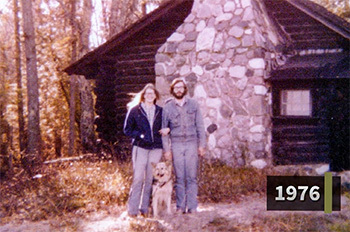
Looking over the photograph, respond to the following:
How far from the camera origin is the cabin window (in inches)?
368

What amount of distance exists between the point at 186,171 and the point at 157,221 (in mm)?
919

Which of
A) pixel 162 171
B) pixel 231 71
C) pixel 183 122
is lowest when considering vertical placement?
pixel 162 171

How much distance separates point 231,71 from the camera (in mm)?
9406

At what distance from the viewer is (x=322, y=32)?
9539 mm

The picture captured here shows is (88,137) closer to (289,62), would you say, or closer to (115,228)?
(289,62)

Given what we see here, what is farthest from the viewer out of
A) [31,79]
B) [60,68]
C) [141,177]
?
[60,68]

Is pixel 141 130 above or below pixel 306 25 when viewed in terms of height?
below

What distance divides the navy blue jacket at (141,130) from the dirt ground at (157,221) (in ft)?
3.81

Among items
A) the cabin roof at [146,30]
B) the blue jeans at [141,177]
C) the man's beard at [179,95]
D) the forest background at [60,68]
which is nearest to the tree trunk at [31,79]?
the cabin roof at [146,30]

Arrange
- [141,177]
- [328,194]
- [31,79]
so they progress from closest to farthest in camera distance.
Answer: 1. [141,177]
2. [328,194]
3. [31,79]

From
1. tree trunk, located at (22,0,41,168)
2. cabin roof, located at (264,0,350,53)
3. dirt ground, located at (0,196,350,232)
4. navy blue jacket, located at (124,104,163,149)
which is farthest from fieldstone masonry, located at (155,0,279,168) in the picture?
tree trunk, located at (22,0,41,168)

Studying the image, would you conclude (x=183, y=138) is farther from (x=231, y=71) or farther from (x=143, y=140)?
(x=231, y=71)

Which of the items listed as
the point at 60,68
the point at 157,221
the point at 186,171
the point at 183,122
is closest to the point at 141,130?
the point at 183,122

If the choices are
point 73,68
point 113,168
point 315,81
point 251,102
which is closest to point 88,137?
point 73,68
